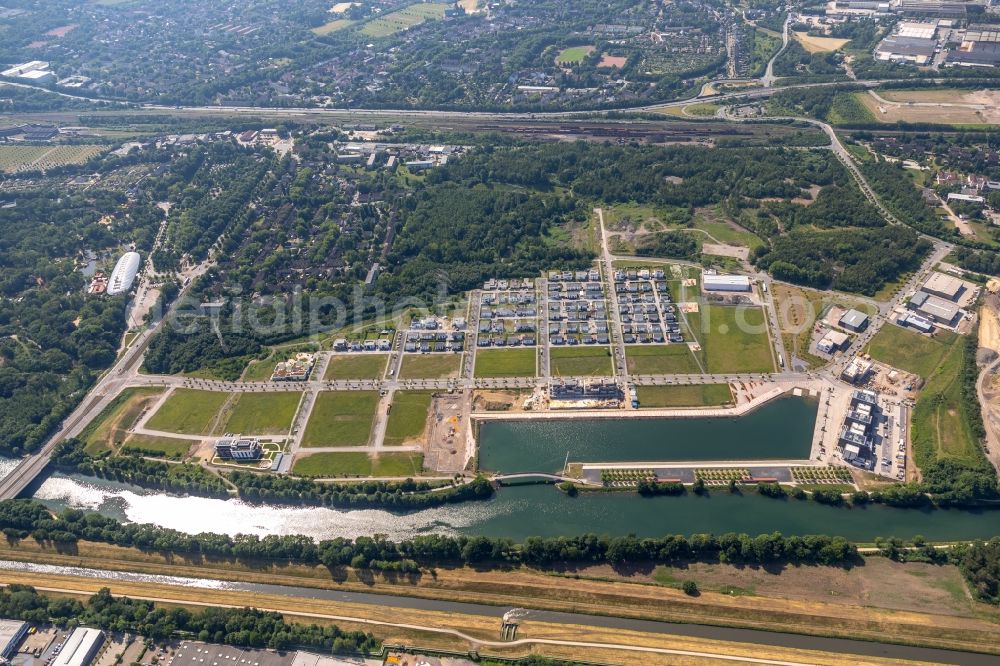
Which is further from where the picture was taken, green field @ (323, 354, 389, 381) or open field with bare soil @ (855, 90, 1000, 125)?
open field with bare soil @ (855, 90, 1000, 125)

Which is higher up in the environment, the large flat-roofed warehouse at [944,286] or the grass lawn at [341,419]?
→ the large flat-roofed warehouse at [944,286]

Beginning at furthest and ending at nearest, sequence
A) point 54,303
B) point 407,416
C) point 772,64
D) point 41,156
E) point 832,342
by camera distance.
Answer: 1. point 772,64
2. point 41,156
3. point 54,303
4. point 832,342
5. point 407,416

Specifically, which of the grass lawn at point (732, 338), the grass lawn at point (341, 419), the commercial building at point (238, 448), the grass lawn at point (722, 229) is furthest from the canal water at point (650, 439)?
the grass lawn at point (722, 229)

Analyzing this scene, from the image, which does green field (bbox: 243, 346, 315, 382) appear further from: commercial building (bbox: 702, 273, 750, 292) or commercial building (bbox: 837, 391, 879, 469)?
commercial building (bbox: 837, 391, 879, 469)

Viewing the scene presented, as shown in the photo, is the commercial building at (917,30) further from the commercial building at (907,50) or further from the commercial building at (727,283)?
the commercial building at (727,283)

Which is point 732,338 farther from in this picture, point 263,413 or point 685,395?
point 263,413

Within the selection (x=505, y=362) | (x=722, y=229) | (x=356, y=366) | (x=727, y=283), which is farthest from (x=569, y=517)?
(x=722, y=229)

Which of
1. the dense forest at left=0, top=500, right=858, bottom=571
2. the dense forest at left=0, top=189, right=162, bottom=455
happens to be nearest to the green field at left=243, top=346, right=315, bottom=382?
the dense forest at left=0, top=189, right=162, bottom=455
